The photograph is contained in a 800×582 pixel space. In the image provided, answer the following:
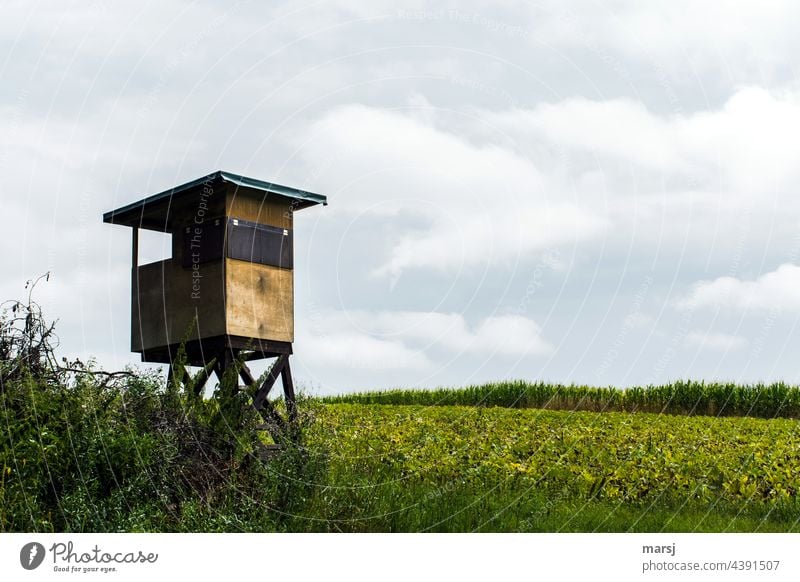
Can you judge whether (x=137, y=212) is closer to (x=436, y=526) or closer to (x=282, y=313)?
(x=282, y=313)

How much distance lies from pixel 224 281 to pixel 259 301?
0.64 m

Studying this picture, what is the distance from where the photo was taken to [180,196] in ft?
44.9

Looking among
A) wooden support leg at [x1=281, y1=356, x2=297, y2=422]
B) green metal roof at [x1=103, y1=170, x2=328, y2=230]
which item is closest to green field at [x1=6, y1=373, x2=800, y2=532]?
wooden support leg at [x1=281, y1=356, x2=297, y2=422]

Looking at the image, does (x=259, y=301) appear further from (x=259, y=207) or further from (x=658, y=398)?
(x=658, y=398)

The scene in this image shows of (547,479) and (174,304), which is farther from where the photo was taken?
(174,304)

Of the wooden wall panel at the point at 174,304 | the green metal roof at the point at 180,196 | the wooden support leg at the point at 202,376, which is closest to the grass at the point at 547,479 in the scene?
the wooden support leg at the point at 202,376

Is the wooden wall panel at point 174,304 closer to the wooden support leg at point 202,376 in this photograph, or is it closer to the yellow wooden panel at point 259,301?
the yellow wooden panel at point 259,301

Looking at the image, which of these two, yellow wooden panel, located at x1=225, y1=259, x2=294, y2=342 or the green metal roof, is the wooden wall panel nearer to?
yellow wooden panel, located at x1=225, y1=259, x2=294, y2=342

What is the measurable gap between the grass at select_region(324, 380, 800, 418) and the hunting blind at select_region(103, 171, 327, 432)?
52.5 ft

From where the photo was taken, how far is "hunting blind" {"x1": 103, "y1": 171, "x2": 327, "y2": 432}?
13016 millimetres

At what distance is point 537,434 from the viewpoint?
17.2 meters

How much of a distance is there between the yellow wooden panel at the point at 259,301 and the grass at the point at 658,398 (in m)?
15.8

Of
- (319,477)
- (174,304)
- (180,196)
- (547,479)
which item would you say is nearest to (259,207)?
(180,196)
